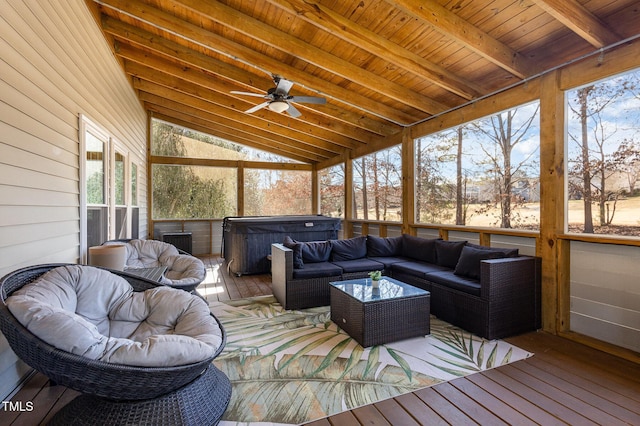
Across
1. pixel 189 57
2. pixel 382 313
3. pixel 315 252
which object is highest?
pixel 189 57

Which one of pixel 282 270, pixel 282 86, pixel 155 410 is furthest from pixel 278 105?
pixel 155 410

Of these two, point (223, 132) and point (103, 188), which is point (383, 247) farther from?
point (223, 132)

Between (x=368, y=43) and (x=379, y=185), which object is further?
(x=379, y=185)

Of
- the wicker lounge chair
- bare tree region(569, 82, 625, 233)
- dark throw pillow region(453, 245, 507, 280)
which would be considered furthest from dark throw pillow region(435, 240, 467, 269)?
the wicker lounge chair

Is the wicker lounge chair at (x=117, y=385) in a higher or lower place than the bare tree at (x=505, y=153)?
lower

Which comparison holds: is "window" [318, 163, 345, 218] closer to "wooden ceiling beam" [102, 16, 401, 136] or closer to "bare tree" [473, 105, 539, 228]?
A: "wooden ceiling beam" [102, 16, 401, 136]

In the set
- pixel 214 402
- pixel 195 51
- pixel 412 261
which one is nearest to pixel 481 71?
pixel 412 261

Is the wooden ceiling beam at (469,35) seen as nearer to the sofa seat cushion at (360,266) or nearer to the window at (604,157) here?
the window at (604,157)

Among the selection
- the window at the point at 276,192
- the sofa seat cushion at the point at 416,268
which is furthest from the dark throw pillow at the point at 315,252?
the window at the point at 276,192

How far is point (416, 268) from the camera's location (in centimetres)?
404

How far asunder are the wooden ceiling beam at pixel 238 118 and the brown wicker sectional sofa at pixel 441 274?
11.6 feet

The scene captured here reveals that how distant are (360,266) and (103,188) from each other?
351 cm

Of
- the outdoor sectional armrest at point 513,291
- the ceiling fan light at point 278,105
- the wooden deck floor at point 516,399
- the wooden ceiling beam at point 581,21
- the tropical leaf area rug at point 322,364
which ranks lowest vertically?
the wooden deck floor at point 516,399

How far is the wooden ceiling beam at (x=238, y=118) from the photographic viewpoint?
6.34 m
